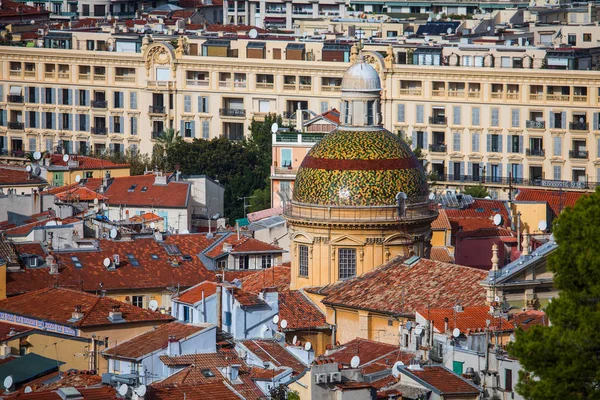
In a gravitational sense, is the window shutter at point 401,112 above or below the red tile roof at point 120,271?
above

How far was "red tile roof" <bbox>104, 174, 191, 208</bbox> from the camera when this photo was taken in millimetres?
123500

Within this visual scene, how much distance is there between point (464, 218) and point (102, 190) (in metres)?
22.1

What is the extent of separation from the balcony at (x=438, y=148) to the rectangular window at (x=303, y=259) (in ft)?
215

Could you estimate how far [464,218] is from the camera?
110188mm

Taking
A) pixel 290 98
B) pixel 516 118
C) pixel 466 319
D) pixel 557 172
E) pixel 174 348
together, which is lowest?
pixel 557 172

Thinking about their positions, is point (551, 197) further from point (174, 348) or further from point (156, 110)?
point (174, 348)

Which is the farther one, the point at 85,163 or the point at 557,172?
the point at 557,172

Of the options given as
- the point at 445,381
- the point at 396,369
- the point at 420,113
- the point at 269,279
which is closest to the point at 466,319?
the point at 396,369

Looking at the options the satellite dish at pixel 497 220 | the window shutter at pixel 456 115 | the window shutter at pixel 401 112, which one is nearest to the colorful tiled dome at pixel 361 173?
the satellite dish at pixel 497 220

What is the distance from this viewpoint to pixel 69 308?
85.3 metres

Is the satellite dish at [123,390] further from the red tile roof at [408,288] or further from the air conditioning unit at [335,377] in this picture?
the red tile roof at [408,288]

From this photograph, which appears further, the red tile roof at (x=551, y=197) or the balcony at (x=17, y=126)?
the balcony at (x=17, y=126)

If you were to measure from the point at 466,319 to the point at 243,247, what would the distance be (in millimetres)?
25834

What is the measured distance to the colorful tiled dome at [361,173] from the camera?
89562 mm
